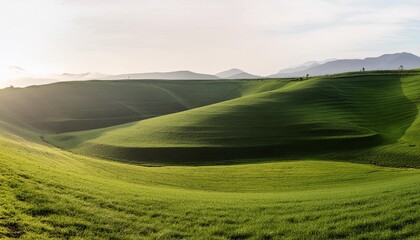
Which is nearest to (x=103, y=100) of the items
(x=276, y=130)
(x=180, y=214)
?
(x=276, y=130)

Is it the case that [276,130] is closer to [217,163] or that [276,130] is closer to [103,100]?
[217,163]

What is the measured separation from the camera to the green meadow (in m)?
16.6

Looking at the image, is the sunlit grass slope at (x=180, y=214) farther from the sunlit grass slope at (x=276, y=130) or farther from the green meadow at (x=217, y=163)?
the sunlit grass slope at (x=276, y=130)

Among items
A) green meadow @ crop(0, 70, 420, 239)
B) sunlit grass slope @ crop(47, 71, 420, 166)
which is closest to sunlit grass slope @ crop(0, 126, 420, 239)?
green meadow @ crop(0, 70, 420, 239)

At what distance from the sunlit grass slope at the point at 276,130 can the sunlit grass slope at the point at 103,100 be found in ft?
89.0

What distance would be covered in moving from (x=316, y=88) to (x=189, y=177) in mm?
70611

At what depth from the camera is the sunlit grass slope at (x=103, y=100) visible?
105 meters

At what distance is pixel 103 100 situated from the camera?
13425cm

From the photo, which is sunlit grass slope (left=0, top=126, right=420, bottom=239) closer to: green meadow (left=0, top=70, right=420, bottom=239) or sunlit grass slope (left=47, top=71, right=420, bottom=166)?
green meadow (left=0, top=70, right=420, bottom=239)

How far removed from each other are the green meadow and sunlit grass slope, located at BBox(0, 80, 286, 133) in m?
0.71

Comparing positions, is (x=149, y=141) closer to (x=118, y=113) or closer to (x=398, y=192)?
(x=398, y=192)

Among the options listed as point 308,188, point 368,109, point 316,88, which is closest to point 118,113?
point 316,88

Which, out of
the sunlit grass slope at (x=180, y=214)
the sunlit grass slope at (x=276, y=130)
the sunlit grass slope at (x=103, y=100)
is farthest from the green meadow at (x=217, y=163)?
the sunlit grass slope at (x=103, y=100)

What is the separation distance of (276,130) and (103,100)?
86.1m
